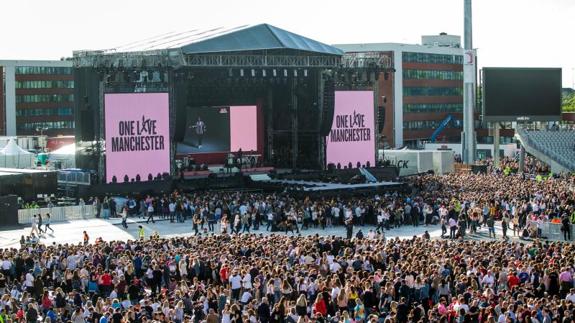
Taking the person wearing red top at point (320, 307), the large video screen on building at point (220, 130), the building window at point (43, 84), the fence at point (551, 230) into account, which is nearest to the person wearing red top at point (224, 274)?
the person wearing red top at point (320, 307)

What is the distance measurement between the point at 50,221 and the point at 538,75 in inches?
1685

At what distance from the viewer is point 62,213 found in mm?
48688

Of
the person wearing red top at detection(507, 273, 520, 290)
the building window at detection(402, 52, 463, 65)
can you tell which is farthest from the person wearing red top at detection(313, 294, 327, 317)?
the building window at detection(402, 52, 463, 65)

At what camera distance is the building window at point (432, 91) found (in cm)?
10431

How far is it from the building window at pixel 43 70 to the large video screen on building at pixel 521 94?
57.2 m

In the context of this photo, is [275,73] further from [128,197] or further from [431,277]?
[431,277]

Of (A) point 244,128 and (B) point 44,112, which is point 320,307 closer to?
(A) point 244,128

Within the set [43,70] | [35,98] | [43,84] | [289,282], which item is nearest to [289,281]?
[289,282]

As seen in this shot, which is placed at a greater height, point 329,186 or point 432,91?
point 432,91

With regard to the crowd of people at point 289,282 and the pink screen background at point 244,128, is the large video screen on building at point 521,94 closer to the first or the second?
the pink screen background at point 244,128

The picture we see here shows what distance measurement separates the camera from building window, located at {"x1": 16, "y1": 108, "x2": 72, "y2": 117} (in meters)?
112

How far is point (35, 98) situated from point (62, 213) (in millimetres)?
67368

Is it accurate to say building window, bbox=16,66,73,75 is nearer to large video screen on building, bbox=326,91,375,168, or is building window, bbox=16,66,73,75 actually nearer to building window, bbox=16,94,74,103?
building window, bbox=16,94,74,103

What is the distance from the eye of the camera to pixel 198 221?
4281 centimetres
